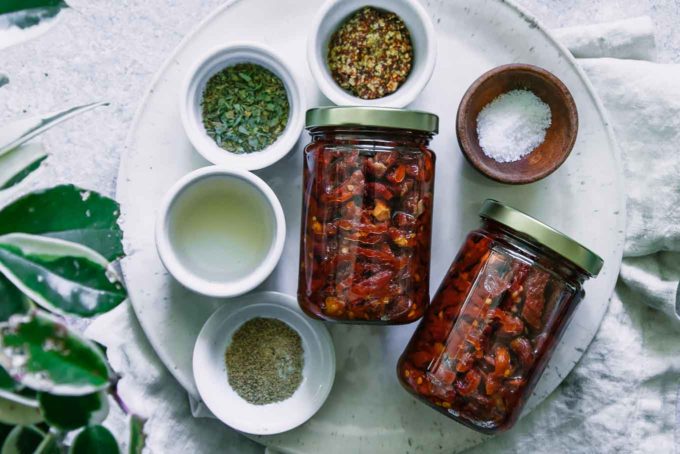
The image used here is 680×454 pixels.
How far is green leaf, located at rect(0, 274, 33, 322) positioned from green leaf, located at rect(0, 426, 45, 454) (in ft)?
0.41

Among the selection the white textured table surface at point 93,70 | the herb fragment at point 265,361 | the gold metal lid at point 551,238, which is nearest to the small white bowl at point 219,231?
the herb fragment at point 265,361

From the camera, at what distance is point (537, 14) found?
4.58 feet

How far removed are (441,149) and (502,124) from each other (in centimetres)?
11

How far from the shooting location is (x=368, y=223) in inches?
42.3

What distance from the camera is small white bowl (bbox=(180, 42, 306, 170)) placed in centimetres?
118

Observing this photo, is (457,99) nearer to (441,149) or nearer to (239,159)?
(441,149)

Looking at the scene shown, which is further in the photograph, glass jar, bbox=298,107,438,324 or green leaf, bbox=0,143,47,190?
glass jar, bbox=298,107,438,324

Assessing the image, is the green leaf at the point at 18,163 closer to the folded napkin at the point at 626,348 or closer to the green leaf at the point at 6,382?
the green leaf at the point at 6,382

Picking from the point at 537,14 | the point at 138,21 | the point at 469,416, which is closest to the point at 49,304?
the point at 469,416

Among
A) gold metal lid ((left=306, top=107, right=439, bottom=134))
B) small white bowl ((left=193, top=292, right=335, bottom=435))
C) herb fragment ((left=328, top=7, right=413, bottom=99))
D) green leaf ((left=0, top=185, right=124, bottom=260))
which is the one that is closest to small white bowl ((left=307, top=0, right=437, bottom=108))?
herb fragment ((left=328, top=7, right=413, bottom=99))

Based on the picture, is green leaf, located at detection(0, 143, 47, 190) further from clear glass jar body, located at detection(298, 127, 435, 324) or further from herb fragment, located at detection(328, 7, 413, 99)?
herb fragment, located at detection(328, 7, 413, 99)

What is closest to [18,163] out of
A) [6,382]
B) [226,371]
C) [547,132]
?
[6,382]

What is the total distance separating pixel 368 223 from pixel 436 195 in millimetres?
222

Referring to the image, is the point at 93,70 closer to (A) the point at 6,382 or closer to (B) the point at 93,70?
(B) the point at 93,70
